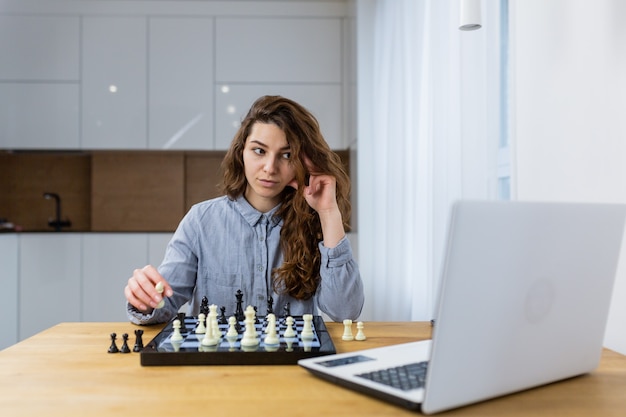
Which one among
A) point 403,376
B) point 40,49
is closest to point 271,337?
point 403,376

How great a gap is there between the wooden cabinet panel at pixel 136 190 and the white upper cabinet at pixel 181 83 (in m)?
0.27

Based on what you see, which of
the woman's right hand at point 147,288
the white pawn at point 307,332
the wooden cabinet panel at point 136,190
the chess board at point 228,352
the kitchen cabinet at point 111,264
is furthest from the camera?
the wooden cabinet panel at point 136,190

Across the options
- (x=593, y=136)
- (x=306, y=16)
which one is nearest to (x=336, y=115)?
Answer: (x=306, y=16)

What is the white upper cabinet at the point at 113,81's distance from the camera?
412 centimetres

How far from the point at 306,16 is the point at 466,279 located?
3761 millimetres

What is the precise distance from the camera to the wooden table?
2.65ft

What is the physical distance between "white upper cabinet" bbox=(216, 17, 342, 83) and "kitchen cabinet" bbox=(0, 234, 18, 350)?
1721 millimetres

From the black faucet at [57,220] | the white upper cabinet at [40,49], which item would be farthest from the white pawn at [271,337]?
the black faucet at [57,220]

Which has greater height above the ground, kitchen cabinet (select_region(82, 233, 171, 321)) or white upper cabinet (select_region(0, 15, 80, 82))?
white upper cabinet (select_region(0, 15, 80, 82))

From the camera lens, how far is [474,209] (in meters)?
0.73

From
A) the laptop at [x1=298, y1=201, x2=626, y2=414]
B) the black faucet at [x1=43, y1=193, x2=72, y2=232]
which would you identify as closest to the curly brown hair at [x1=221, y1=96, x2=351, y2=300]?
the laptop at [x1=298, y1=201, x2=626, y2=414]

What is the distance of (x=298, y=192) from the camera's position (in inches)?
74.2

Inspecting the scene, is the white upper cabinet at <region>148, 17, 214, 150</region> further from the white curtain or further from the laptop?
the laptop

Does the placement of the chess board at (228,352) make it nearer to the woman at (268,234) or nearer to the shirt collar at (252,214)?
the woman at (268,234)
